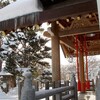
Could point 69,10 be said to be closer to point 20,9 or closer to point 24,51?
point 20,9

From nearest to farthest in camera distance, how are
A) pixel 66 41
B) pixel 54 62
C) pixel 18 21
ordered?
1. pixel 18 21
2. pixel 54 62
3. pixel 66 41

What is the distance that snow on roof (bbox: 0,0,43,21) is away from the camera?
295 cm

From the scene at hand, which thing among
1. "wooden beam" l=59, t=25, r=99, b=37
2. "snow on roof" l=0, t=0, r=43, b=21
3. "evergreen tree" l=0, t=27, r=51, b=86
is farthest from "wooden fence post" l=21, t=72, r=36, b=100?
"evergreen tree" l=0, t=27, r=51, b=86

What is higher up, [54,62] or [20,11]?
[20,11]

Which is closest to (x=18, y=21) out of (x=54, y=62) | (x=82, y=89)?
(x=54, y=62)

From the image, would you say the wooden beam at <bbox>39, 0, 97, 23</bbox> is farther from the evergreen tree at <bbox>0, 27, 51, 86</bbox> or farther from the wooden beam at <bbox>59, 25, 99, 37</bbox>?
the evergreen tree at <bbox>0, 27, 51, 86</bbox>

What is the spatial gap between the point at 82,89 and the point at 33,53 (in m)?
7.06

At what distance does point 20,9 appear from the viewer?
3.07 meters

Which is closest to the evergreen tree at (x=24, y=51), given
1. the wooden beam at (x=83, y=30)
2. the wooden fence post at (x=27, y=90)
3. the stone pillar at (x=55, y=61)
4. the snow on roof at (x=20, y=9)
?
the wooden beam at (x=83, y=30)

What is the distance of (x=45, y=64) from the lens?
16641mm

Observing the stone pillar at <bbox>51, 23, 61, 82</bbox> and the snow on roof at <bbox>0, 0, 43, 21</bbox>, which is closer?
the snow on roof at <bbox>0, 0, 43, 21</bbox>

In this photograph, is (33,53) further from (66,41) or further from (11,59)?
(66,41)

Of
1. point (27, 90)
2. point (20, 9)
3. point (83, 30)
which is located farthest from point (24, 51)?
point (27, 90)

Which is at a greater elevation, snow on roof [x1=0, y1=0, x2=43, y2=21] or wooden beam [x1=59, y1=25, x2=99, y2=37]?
wooden beam [x1=59, y1=25, x2=99, y2=37]
